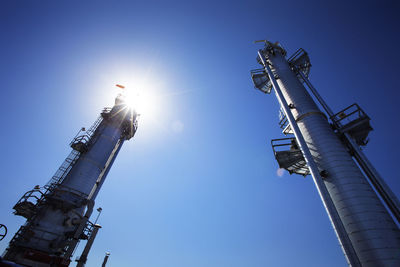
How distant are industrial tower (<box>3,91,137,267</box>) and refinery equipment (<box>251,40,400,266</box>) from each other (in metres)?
14.5

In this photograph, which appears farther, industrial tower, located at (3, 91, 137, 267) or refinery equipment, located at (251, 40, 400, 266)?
industrial tower, located at (3, 91, 137, 267)

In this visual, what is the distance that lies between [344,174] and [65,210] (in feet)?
64.4

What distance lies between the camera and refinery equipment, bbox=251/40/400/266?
24.8 ft

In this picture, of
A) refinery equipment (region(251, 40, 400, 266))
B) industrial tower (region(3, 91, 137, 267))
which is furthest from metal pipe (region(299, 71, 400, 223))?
industrial tower (region(3, 91, 137, 267))

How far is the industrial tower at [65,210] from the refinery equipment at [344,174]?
14515 mm

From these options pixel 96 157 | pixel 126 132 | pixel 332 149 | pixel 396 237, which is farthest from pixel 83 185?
pixel 396 237

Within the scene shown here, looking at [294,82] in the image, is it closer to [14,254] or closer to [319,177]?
[319,177]

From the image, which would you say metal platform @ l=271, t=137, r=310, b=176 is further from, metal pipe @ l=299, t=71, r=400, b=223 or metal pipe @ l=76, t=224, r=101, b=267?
metal pipe @ l=76, t=224, r=101, b=267

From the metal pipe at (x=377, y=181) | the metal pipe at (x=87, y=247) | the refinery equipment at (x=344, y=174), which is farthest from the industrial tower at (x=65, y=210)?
the metal pipe at (x=377, y=181)

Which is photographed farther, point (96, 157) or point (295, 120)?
point (96, 157)

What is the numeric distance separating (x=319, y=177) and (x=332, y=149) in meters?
2.37

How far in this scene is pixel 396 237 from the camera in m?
7.61

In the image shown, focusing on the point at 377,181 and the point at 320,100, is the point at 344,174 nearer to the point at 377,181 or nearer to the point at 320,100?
the point at 377,181

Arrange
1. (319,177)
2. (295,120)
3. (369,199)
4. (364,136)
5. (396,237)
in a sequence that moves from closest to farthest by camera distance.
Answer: (396,237) → (369,199) → (319,177) → (364,136) → (295,120)
